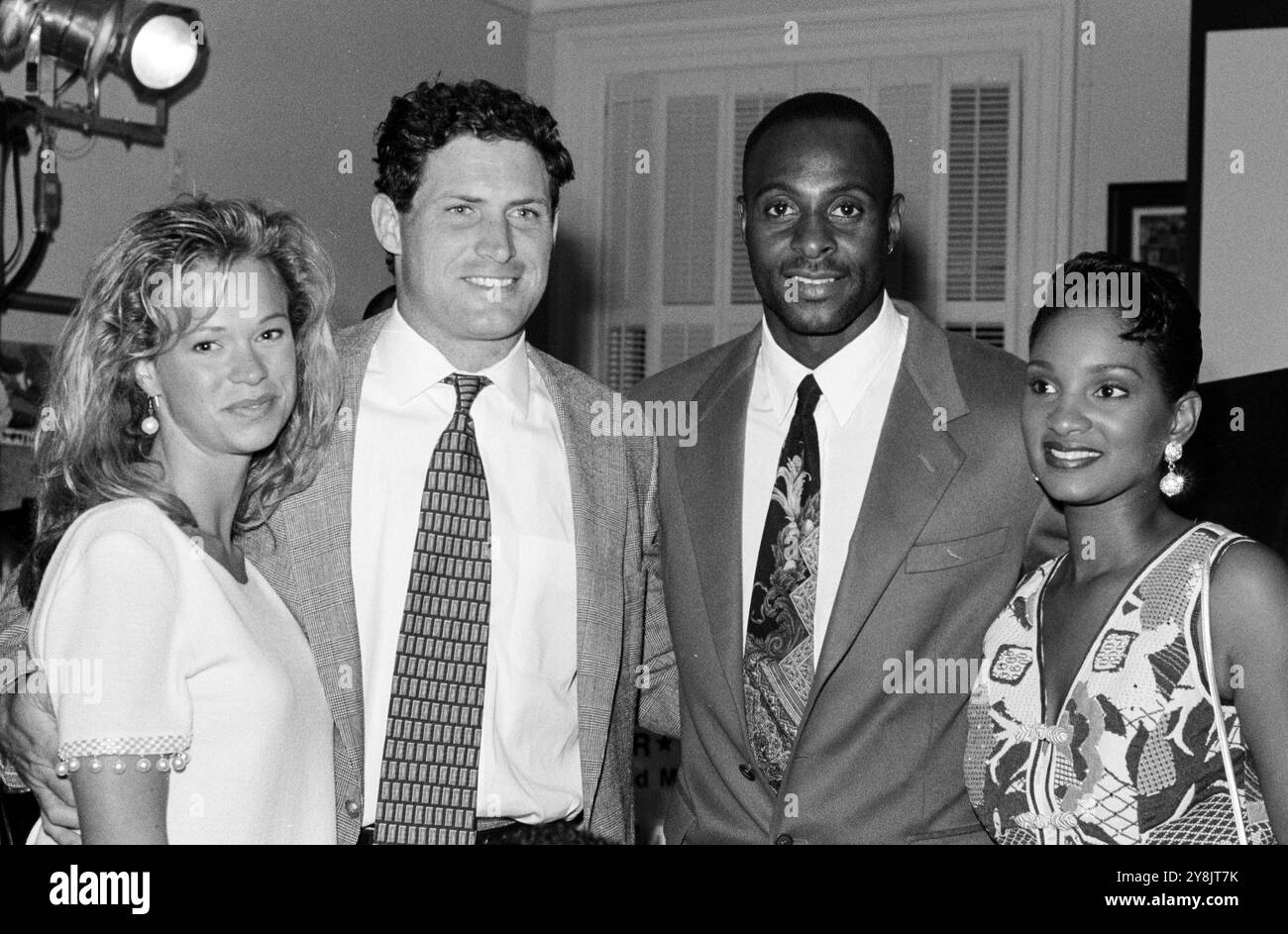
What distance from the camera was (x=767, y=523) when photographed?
2.38 m

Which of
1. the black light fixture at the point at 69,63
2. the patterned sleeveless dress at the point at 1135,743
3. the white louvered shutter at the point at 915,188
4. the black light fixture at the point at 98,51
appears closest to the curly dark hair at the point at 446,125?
the patterned sleeveless dress at the point at 1135,743

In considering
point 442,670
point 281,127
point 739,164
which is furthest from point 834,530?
point 739,164

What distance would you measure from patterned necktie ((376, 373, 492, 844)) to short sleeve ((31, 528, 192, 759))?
0.43m

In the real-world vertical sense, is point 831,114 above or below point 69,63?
below

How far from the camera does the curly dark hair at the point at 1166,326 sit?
205 centimetres

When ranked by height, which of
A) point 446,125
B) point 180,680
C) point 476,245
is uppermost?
point 446,125

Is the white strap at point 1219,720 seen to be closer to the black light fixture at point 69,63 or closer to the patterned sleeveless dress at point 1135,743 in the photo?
the patterned sleeveless dress at point 1135,743

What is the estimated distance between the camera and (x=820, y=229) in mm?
2416

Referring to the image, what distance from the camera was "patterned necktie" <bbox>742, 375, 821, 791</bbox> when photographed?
2.29 m

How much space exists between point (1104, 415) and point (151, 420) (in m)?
1.19

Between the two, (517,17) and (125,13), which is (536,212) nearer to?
(125,13)

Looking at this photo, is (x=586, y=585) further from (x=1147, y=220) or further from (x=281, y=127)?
(x=1147, y=220)
